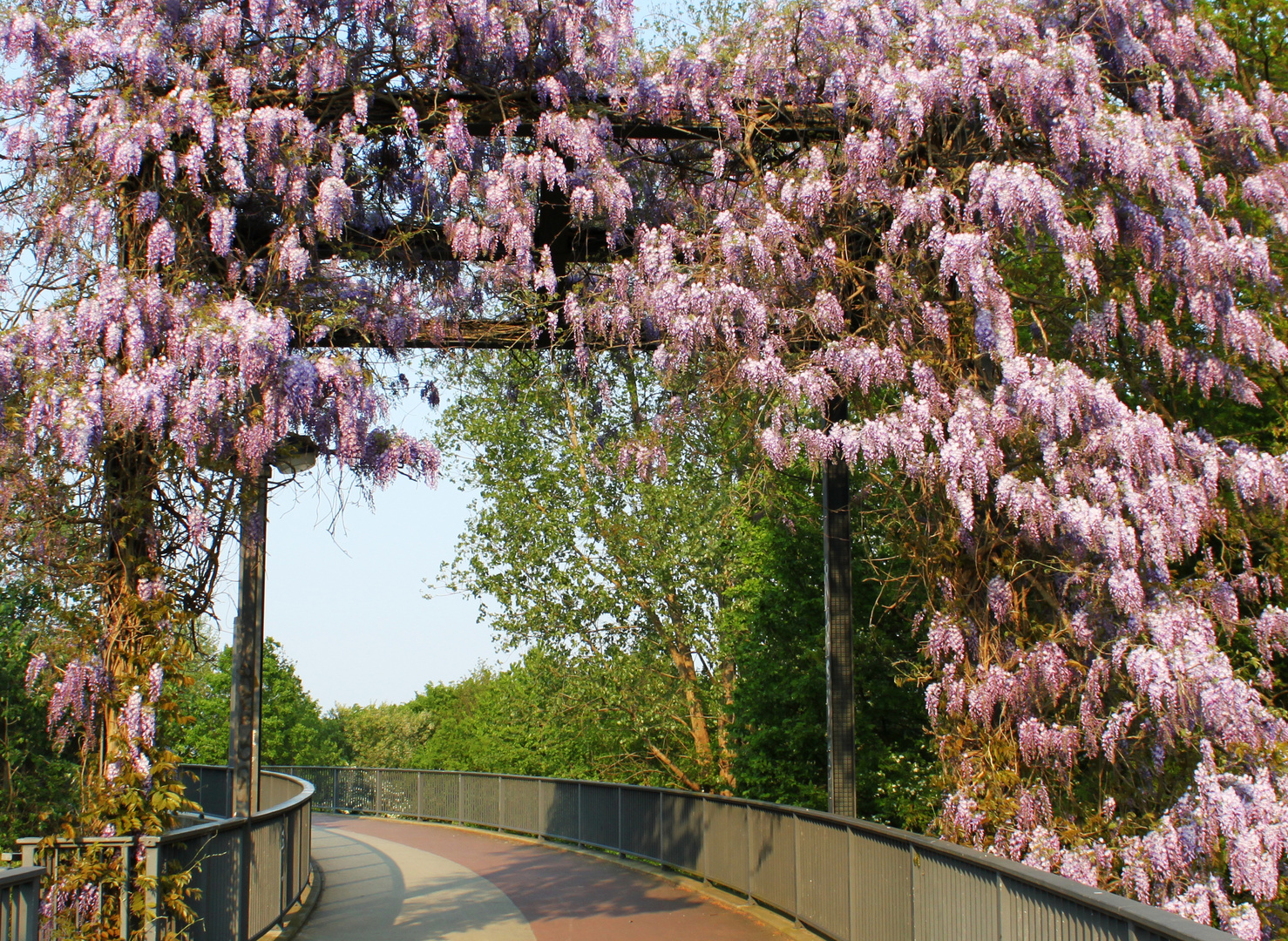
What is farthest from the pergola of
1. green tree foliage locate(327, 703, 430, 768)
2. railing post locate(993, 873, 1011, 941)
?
green tree foliage locate(327, 703, 430, 768)

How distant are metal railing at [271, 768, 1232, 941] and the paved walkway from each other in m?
0.38

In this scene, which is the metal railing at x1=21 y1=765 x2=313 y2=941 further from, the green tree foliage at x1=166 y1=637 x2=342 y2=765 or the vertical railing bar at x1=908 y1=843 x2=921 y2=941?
the green tree foliage at x1=166 y1=637 x2=342 y2=765

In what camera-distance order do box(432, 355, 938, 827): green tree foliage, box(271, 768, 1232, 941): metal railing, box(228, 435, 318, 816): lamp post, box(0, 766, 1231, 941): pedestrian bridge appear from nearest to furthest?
box(271, 768, 1232, 941): metal railing, box(0, 766, 1231, 941): pedestrian bridge, box(228, 435, 318, 816): lamp post, box(432, 355, 938, 827): green tree foliage

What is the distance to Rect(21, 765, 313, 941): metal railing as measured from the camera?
636 centimetres

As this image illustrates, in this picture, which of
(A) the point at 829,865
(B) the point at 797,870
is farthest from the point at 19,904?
(B) the point at 797,870

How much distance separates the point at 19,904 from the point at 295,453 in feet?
11.1

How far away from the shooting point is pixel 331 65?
7734mm

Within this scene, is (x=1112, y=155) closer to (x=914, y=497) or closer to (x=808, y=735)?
(x=914, y=497)

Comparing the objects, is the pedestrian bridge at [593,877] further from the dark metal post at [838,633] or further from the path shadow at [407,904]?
the dark metal post at [838,633]

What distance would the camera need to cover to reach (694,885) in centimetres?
1153

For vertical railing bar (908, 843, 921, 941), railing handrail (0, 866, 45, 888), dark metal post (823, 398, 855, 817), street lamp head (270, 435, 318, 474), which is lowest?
vertical railing bar (908, 843, 921, 941)

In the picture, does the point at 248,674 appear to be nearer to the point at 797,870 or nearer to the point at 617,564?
the point at 797,870

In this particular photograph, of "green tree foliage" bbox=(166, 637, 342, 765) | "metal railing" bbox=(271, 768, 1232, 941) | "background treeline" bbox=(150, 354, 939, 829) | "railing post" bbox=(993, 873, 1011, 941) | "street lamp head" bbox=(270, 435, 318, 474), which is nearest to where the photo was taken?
"metal railing" bbox=(271, 768, 1232, 941)

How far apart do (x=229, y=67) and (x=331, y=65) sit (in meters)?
0.63
